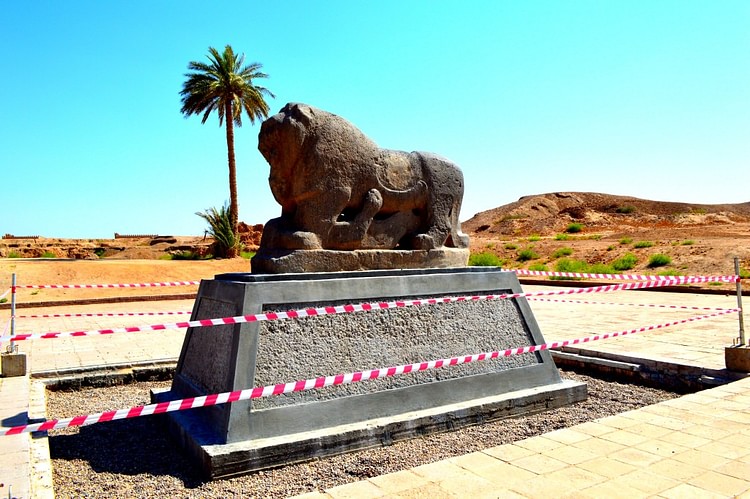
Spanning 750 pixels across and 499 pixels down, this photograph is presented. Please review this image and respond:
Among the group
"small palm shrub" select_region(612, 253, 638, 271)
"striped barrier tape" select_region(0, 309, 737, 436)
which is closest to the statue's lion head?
"striped barrier tape" select_region(0, 309, 737, 436)

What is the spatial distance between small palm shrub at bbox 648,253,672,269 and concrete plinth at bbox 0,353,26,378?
20.3 m

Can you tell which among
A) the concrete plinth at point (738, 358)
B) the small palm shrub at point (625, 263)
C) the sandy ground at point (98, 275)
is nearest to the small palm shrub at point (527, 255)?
the small palm shrub at point (625, 263)

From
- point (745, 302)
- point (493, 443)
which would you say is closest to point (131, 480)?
point (493, 443)

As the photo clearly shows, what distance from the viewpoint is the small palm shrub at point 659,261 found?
2100cm

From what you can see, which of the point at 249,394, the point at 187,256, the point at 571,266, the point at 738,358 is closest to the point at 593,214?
the point at 571,266

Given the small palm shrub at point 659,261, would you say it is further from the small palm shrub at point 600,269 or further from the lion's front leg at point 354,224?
the lion's front leg at point 354,224

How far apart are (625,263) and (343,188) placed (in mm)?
19567

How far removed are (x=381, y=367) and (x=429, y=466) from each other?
1.42m

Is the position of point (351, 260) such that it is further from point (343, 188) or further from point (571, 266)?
point (571, 266)

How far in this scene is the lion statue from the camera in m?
5.18

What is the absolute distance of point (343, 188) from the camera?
538 centimetres

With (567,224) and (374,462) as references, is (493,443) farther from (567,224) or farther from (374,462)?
(567,224)

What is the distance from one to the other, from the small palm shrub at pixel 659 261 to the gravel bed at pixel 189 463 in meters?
16.9

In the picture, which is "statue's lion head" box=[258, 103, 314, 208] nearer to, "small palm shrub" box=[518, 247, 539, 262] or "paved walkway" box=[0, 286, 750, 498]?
"paved walkway" box=[0, 286, 750, 498]
